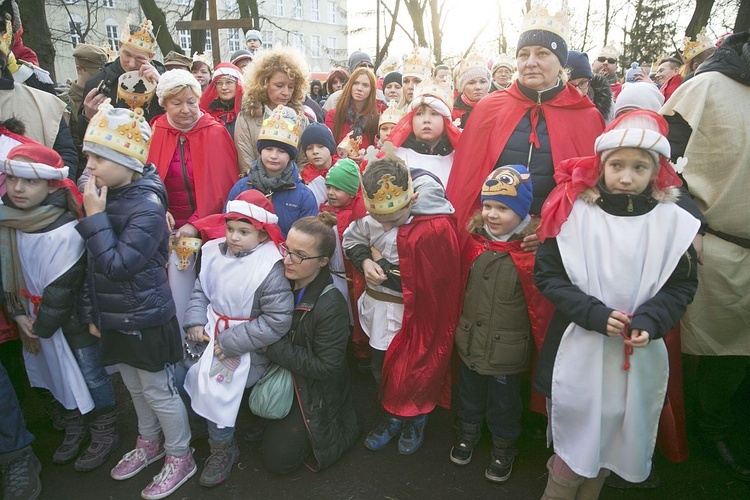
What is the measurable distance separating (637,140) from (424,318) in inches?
60.8

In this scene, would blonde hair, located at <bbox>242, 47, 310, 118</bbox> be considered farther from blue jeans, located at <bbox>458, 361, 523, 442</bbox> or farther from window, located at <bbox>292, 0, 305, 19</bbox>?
window, located at <bbox>292, 0, 305, 19</bbox>

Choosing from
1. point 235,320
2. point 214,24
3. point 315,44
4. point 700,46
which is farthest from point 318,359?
point 315,44

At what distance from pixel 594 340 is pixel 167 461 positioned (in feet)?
8.41

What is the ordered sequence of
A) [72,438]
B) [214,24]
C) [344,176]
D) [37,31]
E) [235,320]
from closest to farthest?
[235,320], [72,438], [344,176], [37,31], [214,24]

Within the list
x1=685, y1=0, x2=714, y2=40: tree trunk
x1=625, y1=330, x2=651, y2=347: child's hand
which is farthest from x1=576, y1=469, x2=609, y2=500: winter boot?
x1=685, y1=0, x2=714, y2=40: tree trunk

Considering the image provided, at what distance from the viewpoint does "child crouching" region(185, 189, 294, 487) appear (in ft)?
9.62

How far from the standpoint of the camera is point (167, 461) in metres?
2.97

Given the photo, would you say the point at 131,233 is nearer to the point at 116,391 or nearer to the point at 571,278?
the point at 116,391

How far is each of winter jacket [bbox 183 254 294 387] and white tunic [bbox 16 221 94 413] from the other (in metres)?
0.77

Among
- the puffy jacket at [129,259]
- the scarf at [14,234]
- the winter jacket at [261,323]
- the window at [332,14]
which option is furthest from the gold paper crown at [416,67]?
the window at [332,14]

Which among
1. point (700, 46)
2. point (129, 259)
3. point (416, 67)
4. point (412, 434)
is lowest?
point (412, 434)

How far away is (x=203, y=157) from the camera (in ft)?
12.5

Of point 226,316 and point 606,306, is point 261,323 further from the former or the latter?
point 606,306

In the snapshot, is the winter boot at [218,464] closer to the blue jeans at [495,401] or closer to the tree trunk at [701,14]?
the blue jeans at [495,401]
